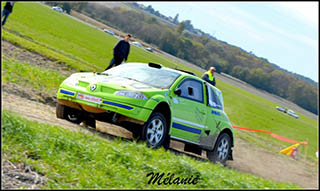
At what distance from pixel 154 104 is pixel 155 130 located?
0.54m

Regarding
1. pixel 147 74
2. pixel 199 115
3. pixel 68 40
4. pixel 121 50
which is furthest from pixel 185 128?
pixel 68 40

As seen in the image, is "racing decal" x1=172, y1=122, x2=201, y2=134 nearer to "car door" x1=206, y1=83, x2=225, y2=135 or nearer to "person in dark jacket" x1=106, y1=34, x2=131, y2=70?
"car door" x1=206, y1=83, x2=225, y2=135

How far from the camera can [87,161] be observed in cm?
639

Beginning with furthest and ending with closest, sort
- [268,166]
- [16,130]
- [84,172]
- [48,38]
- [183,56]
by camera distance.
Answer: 1. [48,38]
2. [183,56]
3. [268,166]
4. [16,130]
5. [84,172]

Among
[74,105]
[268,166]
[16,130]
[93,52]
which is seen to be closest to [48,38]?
[93,52]

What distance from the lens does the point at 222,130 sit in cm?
1167

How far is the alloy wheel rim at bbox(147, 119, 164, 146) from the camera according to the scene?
30.3ft

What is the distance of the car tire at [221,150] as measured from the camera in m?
11.5

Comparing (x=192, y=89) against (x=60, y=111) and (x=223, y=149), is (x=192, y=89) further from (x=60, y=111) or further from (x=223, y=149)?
(x=60, y=111)

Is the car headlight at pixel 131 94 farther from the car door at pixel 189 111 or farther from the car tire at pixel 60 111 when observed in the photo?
the car tire at pixel 60 111

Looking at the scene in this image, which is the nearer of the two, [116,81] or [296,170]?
[116,81]

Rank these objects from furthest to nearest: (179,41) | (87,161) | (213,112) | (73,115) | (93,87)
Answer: (179,41)
(213,112)
(73,115)
(93,87)
(87,161)

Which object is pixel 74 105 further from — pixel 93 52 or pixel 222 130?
pixel 93 52

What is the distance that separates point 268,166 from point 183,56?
1048cm
